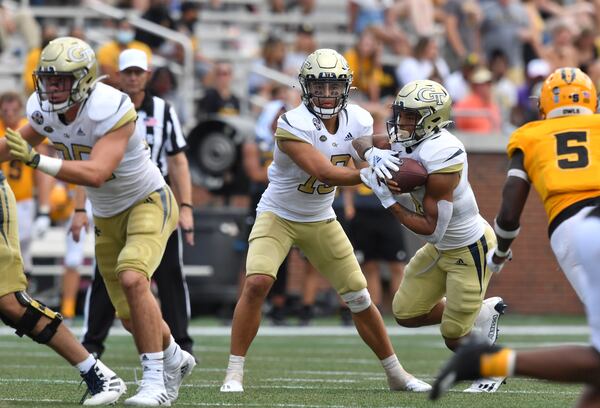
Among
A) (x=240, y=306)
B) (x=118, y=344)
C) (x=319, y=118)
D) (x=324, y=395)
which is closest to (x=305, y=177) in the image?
(x=319, y=118)

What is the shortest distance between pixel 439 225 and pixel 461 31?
384 inches

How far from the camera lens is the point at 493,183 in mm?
13484

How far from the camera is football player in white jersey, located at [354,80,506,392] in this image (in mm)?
6078

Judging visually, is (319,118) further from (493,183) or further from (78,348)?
(493,183)

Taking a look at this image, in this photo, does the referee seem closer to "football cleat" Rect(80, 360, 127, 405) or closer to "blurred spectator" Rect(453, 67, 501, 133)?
"football cleat" Rect(80, 360, 127, 405)

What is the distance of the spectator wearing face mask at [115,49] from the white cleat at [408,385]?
2.92m

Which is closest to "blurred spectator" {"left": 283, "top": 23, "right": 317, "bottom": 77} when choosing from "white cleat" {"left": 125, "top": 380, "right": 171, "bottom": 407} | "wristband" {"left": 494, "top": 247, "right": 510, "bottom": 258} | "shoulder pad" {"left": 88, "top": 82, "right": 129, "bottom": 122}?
"shoulder pad" {"left": 88, "top": 82, "right": 129, "bottom": 122}

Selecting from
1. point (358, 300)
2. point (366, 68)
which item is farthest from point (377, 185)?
point (366, 68)

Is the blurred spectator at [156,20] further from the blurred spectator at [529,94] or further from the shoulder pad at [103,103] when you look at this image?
the shoulder pad at [103,103]

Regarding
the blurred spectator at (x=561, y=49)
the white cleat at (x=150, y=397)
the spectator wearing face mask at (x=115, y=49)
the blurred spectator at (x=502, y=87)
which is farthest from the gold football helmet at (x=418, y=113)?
the blurred spectator at (x=502, y=87)

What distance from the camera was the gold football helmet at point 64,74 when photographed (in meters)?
5.60

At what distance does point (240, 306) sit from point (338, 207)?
540 centimetres

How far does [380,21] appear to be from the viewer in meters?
15.1

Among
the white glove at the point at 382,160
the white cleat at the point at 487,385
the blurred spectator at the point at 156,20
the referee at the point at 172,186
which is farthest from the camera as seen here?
the blurred spectator at the point at 156,20
